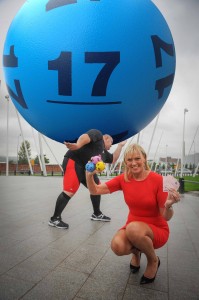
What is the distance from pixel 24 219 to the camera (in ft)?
13.8

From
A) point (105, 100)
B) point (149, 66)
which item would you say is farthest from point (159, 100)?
point (105, 100)

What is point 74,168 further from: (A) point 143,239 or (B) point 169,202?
(B) point 169,202

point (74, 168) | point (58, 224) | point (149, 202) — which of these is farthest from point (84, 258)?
point (74, 168)

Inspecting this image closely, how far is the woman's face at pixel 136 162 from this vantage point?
83.7 inches

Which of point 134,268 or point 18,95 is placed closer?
point 134,268

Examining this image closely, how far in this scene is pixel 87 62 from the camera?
2.79 m

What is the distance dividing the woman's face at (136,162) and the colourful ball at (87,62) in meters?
1.05

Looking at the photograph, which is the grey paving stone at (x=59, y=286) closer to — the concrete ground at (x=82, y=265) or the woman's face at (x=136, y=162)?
the concrete ground at (x=82, y=265)

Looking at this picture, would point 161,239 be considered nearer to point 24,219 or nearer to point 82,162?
point 82,162

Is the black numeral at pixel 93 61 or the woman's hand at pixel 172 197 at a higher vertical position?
the black numeral at pixel 93 61

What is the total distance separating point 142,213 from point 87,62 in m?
1.68

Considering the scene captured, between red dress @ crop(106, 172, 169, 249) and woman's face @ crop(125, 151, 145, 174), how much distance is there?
101mm

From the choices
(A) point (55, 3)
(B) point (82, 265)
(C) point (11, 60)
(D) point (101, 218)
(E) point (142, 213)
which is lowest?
(D) point (101, 218)

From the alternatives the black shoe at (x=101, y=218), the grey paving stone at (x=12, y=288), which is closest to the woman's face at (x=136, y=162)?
the grey paving stone at (x=12, y=288)
